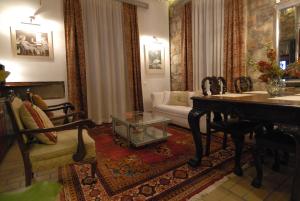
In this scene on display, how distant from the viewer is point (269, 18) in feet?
11.0

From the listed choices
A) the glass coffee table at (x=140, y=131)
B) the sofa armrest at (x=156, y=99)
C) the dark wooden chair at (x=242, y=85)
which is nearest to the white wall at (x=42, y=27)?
the glass coffee table at (x=140, y=131)

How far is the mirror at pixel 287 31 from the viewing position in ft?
9.96

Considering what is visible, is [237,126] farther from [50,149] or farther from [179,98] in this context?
[179,98]

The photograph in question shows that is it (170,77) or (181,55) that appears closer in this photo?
(181,55)

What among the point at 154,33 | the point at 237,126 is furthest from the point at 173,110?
the point at 154,33

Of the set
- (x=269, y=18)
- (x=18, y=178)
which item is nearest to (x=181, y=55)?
(x=269, y=18)

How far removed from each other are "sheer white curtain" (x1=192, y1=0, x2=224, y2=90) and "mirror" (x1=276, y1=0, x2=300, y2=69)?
108 centimetres

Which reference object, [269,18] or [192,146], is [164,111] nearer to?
[192,146]

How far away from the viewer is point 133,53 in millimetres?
4695

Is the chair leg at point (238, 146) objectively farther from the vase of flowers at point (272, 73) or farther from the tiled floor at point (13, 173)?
the tiled floor at point (13, 173)

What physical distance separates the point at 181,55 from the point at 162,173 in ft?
12.3

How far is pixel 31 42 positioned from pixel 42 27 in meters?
0.37

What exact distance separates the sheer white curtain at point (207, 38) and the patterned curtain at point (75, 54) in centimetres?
271

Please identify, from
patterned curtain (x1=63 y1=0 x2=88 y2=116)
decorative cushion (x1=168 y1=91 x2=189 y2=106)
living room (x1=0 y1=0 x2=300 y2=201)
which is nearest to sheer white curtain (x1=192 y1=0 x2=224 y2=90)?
living room (x1=0 y1=0 x2=300 y2=201)
